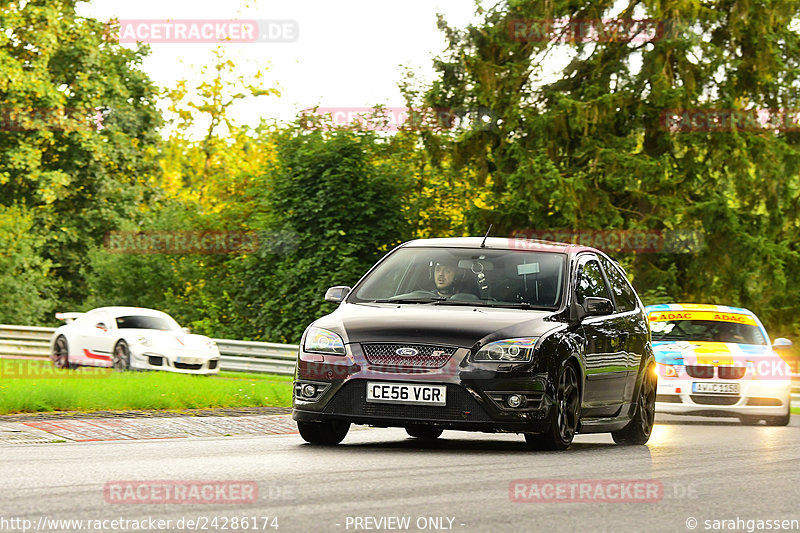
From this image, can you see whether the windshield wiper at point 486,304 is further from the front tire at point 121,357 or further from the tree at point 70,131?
the tree at point 70,131

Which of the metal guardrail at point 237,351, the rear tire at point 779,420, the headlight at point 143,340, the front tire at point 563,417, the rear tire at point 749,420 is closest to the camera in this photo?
the front tire at point 563,417

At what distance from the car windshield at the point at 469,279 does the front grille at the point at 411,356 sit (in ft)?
3.42

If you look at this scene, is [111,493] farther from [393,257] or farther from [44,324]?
[44,324]

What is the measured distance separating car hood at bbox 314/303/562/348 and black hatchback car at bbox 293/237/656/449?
11 millimetres

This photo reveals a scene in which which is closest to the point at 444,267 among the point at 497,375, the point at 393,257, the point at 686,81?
the point at 393,257

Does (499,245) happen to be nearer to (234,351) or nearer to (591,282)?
(591,282)
